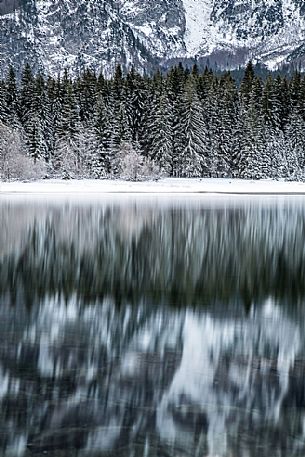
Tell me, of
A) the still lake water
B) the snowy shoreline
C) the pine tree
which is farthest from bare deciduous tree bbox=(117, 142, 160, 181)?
the still lake water

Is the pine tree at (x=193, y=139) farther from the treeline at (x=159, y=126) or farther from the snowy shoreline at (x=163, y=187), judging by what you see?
the snowy shoreline at (x=163, y=187)

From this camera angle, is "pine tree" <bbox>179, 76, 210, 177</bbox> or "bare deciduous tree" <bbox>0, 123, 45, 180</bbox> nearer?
"bare deciduous tree" <bbox>0, 123, 45, 180</bbox>

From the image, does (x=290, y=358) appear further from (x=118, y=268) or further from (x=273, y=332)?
(x=118, y=268)

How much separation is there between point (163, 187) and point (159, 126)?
1305cm

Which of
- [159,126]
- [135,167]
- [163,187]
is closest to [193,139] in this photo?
[159,126]

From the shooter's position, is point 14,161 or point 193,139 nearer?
point 14,161

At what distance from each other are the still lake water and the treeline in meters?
64.1

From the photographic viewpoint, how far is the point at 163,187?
251ft

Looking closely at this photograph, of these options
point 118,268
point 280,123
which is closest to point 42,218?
point 118,268

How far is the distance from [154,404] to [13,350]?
8.82ft

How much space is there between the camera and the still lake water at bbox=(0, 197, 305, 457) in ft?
21.3

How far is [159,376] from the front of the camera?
8.23m

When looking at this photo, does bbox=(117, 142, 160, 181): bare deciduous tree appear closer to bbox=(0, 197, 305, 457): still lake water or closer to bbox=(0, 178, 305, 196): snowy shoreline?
bbox=(0, 178, 305, 196): snowy shoreline

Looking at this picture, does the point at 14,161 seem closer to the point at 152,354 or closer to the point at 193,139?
the point at 193,139
